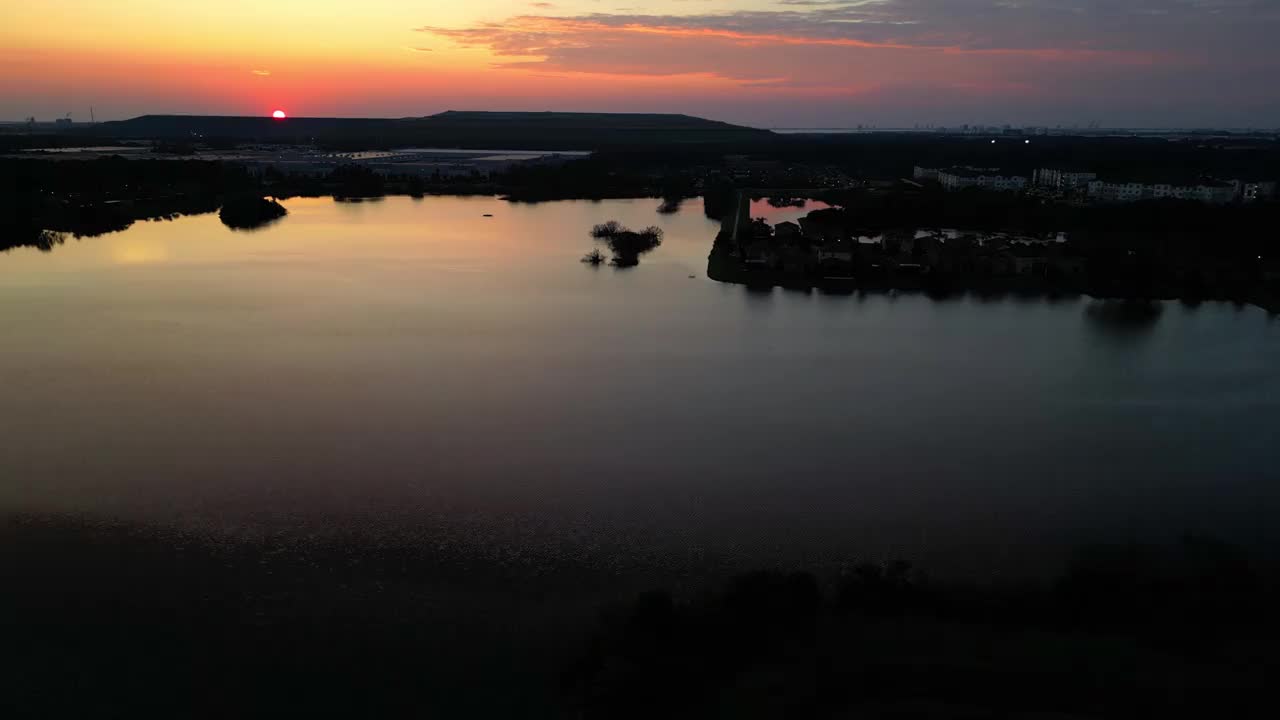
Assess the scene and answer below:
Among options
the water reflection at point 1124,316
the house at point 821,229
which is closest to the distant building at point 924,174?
the house at point 821,229

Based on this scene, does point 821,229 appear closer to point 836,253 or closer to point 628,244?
point 836,253

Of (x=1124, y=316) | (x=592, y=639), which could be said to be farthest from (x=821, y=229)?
(x=592, y=639)

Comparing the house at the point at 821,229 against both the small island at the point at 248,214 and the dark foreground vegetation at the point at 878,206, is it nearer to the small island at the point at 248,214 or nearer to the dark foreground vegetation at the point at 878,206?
the dark foreground vegetation at the point at 878,206

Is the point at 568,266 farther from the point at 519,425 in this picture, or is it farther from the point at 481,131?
the point at 481,131

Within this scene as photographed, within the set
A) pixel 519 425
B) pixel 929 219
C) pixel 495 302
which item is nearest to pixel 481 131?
pixel 929 219

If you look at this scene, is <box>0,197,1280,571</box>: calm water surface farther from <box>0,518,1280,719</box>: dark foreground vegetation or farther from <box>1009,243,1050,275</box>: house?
<box>1009,243,1050,275</box>: house

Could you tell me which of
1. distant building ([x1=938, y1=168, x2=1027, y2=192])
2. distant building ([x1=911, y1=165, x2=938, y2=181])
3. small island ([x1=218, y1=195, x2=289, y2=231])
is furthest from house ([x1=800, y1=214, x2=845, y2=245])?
distant building ([x1=911, y1=165, x2=938, y2=181])
